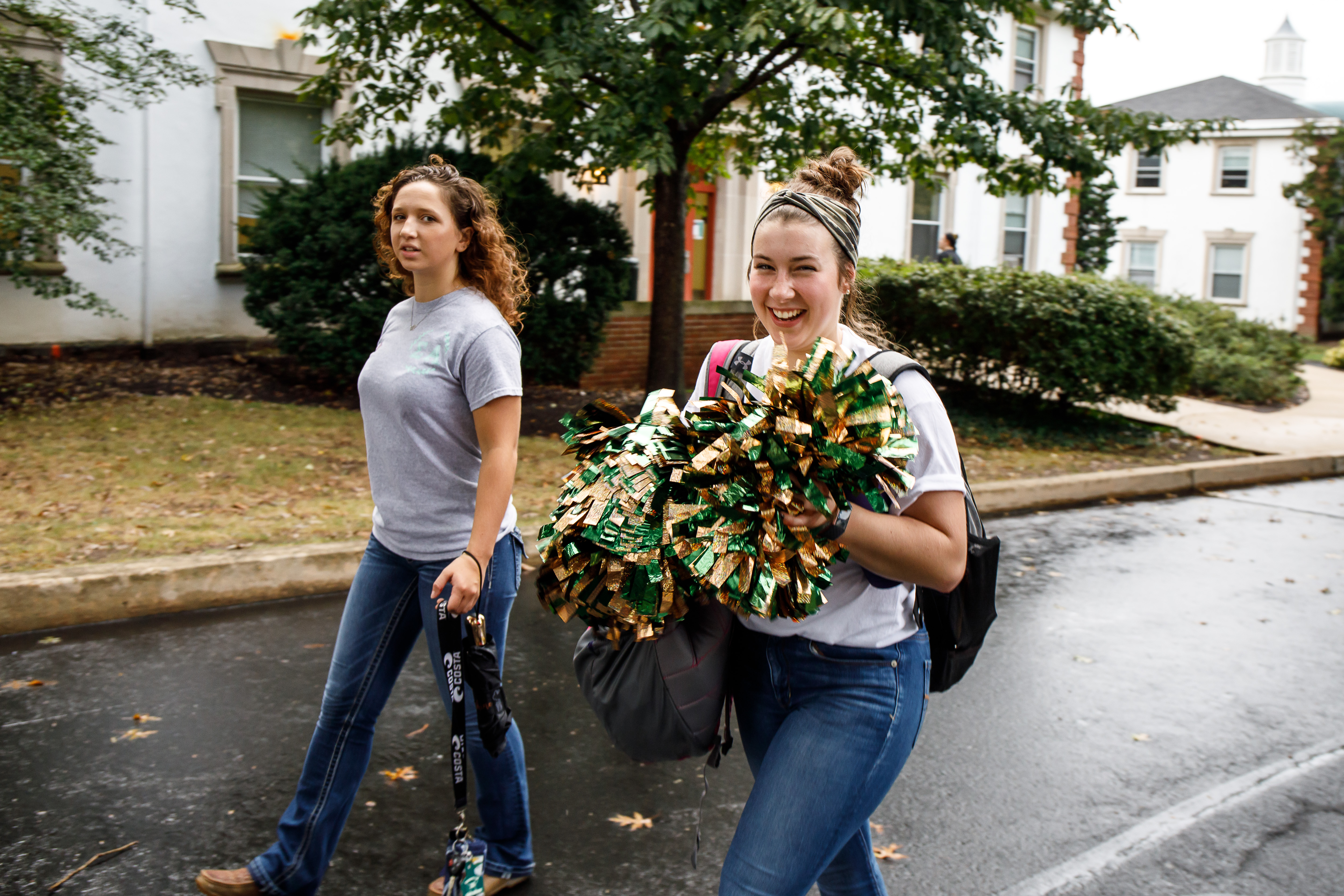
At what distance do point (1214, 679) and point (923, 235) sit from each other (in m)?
16.5

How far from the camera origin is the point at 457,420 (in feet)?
9.73

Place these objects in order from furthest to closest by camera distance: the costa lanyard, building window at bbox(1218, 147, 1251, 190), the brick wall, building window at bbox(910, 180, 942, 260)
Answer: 1. building window at bbox(1218, 147, 1251, 190)
2. building window at bbox(910, 180, 942, 260)
3. the brick wall
4. the costa lanyard

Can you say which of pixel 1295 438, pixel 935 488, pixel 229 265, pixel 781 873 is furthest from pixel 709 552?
pixel 1295 438

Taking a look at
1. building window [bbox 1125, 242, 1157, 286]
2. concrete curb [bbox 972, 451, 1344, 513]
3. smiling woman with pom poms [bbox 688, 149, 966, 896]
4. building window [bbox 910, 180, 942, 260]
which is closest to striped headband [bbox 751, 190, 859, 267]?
smiling woman with pom poms [bbox 688, 149, 966, 896]

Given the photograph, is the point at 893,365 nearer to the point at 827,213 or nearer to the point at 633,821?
the point at 827,213

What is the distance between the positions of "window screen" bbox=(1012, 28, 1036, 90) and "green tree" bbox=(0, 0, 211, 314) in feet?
53.9

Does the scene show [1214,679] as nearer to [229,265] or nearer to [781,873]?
[781,873]

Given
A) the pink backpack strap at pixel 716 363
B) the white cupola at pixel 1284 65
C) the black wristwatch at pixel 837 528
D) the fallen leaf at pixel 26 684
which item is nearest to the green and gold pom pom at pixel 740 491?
the black wristwatch at pixel 837 528

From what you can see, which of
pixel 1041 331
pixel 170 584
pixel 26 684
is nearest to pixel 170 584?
pixel 170 584

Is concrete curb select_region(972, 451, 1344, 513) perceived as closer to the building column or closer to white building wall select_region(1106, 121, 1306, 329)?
the building column

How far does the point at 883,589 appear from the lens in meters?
2.20

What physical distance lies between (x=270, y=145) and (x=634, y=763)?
36.0 ft

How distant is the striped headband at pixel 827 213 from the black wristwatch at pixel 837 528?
0.57m

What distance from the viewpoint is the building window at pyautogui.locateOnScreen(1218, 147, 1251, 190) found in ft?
121
